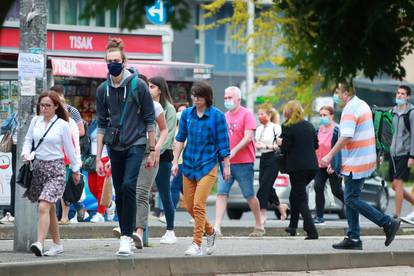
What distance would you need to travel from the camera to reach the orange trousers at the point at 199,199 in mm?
12227

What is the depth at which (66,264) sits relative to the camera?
10.5 m

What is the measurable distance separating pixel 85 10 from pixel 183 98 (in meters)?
17.7

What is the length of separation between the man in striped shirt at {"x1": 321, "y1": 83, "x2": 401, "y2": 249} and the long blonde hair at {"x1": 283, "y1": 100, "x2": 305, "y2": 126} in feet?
4.81

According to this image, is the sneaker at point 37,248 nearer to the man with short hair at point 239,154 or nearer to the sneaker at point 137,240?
the sneaker at point 137,240

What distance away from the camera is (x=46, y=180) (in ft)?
39.1

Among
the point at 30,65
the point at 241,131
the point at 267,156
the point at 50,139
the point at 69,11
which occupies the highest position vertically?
the point at 69,11

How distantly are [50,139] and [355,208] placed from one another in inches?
134

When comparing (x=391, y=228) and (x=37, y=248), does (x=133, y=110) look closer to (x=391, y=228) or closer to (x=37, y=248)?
(x=37, y=248)

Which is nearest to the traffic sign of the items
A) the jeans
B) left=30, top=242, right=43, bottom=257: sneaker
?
left=30, top=242, right=43, bottom=257: sneaker

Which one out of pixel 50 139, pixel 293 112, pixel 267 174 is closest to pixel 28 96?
pixel 50 139

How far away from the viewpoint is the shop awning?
72.3 feet

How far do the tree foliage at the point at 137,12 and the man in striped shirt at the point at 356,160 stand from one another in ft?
22.9

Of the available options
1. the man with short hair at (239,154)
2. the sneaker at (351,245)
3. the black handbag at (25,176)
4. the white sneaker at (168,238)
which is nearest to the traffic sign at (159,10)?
the black handbag at (25,176)

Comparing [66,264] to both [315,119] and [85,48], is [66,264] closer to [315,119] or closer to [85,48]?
[85,48]
